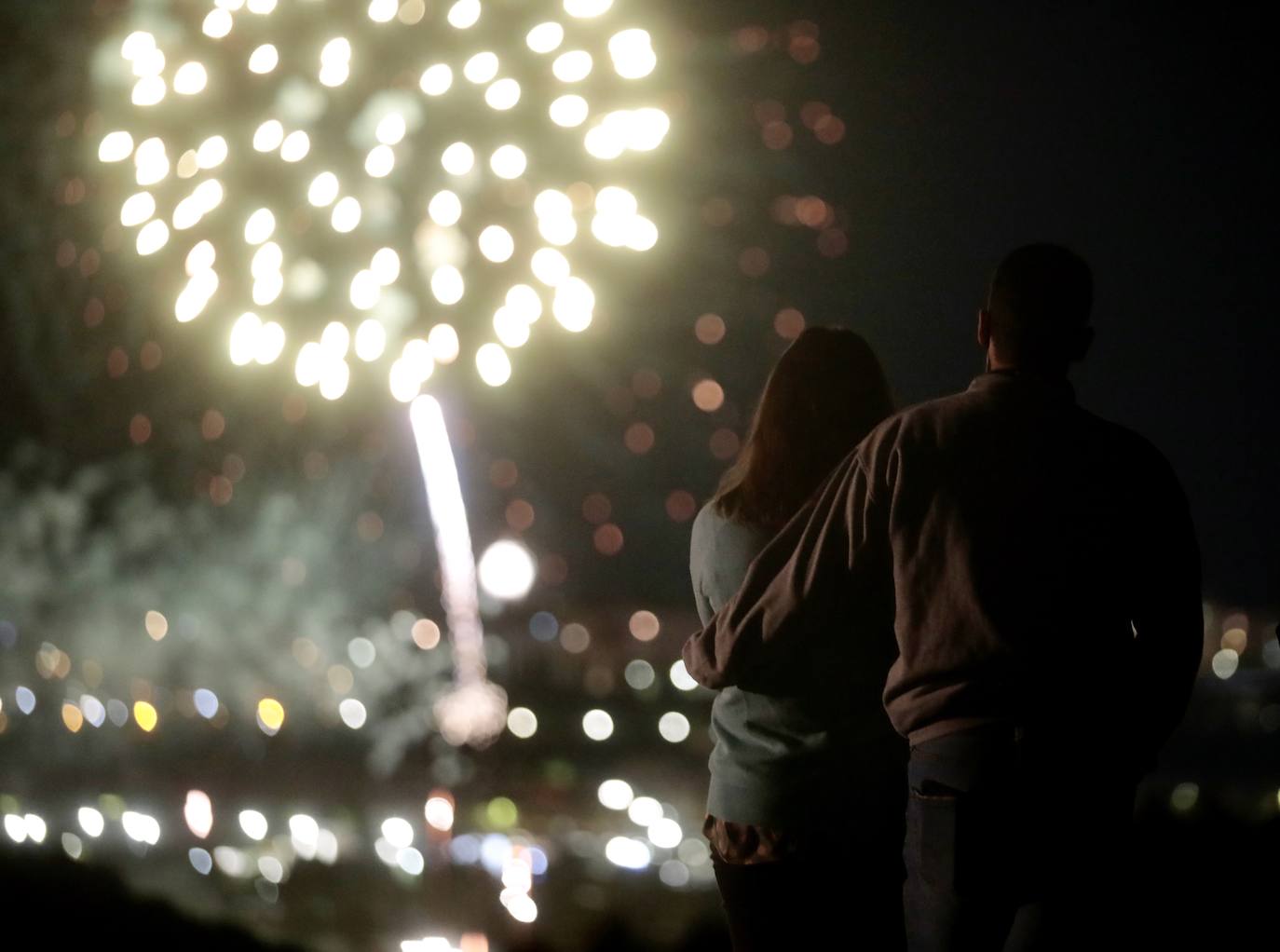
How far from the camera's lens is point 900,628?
8.86 ft

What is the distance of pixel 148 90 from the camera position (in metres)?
11.2

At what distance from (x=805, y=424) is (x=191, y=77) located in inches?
348

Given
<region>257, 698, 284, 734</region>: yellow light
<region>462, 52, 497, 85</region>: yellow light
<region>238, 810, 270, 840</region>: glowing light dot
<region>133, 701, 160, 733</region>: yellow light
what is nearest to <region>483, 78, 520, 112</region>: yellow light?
<region>462, 52, 497, 85</region>: yellow light

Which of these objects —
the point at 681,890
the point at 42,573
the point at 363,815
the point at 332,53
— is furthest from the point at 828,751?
the point at 42,573

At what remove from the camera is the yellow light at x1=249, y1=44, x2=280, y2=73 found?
11.0m

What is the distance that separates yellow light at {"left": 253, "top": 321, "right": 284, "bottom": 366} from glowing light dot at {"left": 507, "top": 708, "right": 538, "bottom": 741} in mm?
63017

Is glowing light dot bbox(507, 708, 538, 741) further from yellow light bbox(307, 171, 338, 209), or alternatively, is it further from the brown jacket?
the brown jacket

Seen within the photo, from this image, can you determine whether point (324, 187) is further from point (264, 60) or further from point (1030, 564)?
point (1030, 564)

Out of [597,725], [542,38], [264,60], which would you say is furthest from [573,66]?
[597,725]

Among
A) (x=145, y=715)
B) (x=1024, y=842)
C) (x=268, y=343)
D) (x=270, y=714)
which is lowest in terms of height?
(x=270, y=714)

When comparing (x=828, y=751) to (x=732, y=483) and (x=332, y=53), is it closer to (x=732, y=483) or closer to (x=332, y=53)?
(x=732, y=483)

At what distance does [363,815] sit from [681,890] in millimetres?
14886

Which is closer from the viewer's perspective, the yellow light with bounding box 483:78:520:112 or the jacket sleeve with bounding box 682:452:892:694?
the jacket sleeve with bounding box 682:452:892:694

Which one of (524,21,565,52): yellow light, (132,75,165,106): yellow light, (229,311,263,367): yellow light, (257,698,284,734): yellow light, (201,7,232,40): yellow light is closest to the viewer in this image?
(201,7,232,40): yellow light
